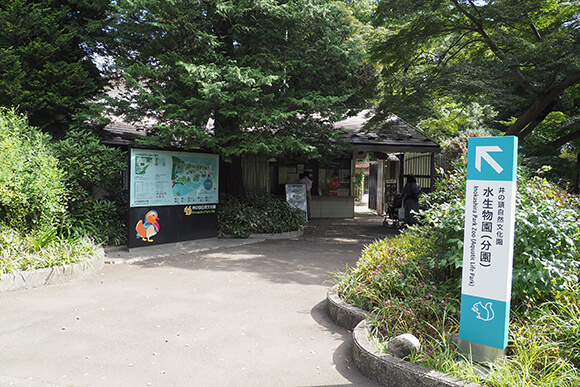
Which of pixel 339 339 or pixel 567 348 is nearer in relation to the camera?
pixel 567 348

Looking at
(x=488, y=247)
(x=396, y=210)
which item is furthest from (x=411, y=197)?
(x=488, y=247)

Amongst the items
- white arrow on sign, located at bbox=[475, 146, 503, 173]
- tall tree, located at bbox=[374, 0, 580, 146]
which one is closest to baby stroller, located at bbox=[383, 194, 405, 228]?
tall tree, located at bbox=[374, 0, 580, 146]

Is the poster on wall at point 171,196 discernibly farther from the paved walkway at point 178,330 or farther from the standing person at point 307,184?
the standing person at point 307,184

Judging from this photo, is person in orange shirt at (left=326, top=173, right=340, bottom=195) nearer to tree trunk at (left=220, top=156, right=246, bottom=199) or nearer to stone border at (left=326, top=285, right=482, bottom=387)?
tree trunk at (left=220, top=156, right=246, bottom=199)

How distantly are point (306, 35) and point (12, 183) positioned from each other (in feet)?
23.1

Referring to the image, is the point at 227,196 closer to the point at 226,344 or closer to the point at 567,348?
the point at 226,344

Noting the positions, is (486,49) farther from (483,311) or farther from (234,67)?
(483,311)

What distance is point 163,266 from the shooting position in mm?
7664

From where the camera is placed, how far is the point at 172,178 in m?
9.18

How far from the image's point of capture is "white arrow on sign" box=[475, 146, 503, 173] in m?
3.45

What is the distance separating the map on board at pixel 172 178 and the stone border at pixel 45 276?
1.91m

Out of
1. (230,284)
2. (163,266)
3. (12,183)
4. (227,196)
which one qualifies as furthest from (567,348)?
(227,196)

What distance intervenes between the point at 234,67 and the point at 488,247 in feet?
21.0

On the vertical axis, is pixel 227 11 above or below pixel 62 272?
above
